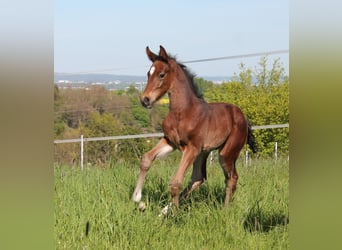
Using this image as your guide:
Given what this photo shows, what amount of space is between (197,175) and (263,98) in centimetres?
57

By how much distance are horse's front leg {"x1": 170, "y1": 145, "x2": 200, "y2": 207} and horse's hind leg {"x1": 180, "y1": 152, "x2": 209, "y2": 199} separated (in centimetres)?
6

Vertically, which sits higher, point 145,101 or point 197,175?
point 145,101

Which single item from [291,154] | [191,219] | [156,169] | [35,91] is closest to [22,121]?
[35,91]

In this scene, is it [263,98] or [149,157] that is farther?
[149,157]

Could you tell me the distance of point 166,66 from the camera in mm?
1702

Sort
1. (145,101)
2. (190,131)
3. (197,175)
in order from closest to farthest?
(145,101) → (190,131) → (197,175)

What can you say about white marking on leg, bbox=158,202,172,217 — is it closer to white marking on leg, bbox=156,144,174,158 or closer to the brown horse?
the brown horse

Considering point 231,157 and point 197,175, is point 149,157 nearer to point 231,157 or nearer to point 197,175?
point 197,175

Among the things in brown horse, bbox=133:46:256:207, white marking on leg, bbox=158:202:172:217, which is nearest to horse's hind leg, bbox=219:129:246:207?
brown horse, bbox=133:46:256:207

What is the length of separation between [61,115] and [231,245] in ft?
2.22

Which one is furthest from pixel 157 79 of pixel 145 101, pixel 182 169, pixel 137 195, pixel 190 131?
pixel 137 195

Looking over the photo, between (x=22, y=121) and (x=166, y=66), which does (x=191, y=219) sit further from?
(x=22, y=121)

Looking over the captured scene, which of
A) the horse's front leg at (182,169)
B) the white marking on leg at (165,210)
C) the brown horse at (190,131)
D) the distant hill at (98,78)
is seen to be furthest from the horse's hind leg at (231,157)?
the distant hill at (98,78)

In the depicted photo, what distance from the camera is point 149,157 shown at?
1.84m
